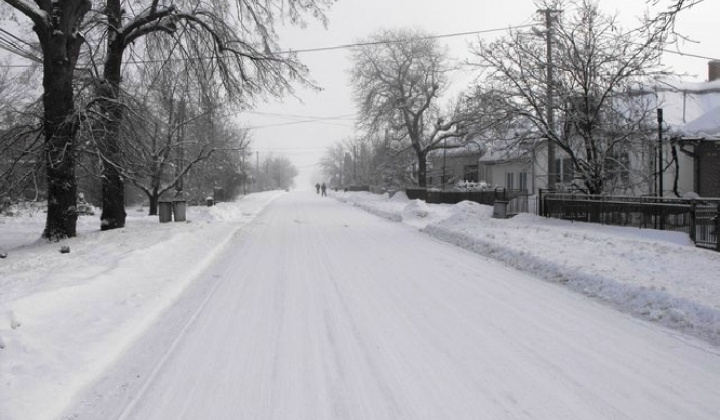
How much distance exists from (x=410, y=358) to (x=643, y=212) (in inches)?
479

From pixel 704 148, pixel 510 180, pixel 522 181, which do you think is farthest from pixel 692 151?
pixel 510 180

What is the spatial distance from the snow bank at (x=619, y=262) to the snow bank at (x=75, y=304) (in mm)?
6490

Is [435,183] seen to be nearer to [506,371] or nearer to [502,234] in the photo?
[502,234]

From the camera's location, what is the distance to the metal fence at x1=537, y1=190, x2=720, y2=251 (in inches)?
480

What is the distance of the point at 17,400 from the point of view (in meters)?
3.93

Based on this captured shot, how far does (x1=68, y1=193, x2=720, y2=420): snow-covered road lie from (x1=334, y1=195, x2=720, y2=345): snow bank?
0.43 m

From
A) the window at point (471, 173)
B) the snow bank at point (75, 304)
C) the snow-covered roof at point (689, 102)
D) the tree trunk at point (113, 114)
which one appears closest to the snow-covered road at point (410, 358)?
the snow bank at point (75, 304)

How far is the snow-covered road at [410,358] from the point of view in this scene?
397cm

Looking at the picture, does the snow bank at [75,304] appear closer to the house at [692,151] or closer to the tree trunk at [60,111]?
the tree trunk at [60,111]

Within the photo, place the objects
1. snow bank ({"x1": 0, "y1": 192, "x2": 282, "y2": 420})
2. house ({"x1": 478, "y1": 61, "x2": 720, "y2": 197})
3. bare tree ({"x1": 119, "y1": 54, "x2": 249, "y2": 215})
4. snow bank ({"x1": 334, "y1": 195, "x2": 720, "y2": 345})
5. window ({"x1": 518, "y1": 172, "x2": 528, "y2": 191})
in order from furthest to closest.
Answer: window ({"x1": 518, "y1": 172, "x2": 528, "y2": 191})
house ({"x1": 478, "y1": 61, "x2": 720, "y2": 197})
bare tree ({"x1": 119, "y1": 54, "x2": 249, "y2": 215})
snow bank ({"x1": 334, "y1": 195, "x2": 720, "y2": 345})
snow bank ({"x1": 0, "y1": 192, "x2": 282, "y2": 420})

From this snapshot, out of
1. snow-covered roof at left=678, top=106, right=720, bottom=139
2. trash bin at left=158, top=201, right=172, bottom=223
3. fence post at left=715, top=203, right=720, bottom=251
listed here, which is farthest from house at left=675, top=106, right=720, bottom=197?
trash bin at left=158, top=201, right=172, bottom=223

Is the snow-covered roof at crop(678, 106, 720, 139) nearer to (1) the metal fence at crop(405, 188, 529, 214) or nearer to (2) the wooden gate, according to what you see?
(1) the metal fence at crop(405, 188, 529, 214)

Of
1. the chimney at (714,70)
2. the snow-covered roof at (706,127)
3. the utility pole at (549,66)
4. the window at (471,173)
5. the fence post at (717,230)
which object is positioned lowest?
the fence post at (717,230)

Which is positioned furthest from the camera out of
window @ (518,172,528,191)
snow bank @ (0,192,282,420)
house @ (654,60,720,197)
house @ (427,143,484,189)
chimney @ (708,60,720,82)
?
house @ (427,143,484,189)
